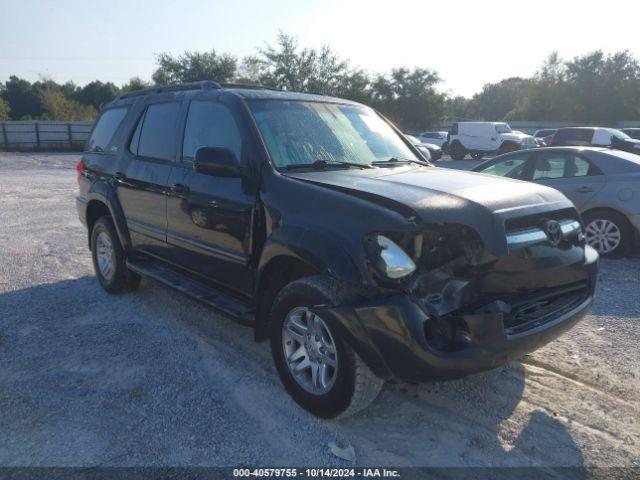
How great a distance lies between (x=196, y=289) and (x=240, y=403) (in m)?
1.13

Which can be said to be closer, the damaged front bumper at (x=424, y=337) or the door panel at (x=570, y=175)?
the damaged front bumper at (x=424, y=337)

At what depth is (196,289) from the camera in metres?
4.15

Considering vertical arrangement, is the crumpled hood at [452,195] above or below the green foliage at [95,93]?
below

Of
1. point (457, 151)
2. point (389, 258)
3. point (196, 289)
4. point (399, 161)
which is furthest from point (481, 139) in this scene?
point (389, 258)

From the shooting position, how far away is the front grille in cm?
288

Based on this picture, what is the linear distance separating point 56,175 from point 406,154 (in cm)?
1800

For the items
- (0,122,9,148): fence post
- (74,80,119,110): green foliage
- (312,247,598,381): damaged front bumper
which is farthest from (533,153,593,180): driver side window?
(74,80,119,110): green foliage

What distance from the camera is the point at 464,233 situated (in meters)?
2.87

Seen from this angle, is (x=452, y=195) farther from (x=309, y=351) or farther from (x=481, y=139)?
(x=481, y=139)

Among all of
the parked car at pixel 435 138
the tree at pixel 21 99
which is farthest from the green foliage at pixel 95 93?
the parked car at pixel 435 138

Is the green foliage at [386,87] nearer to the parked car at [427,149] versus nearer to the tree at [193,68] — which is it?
the tree at [193,68]

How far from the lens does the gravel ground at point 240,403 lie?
2.85 meters

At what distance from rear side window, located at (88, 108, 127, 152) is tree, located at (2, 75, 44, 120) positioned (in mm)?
58206

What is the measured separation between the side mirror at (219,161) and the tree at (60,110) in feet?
159
